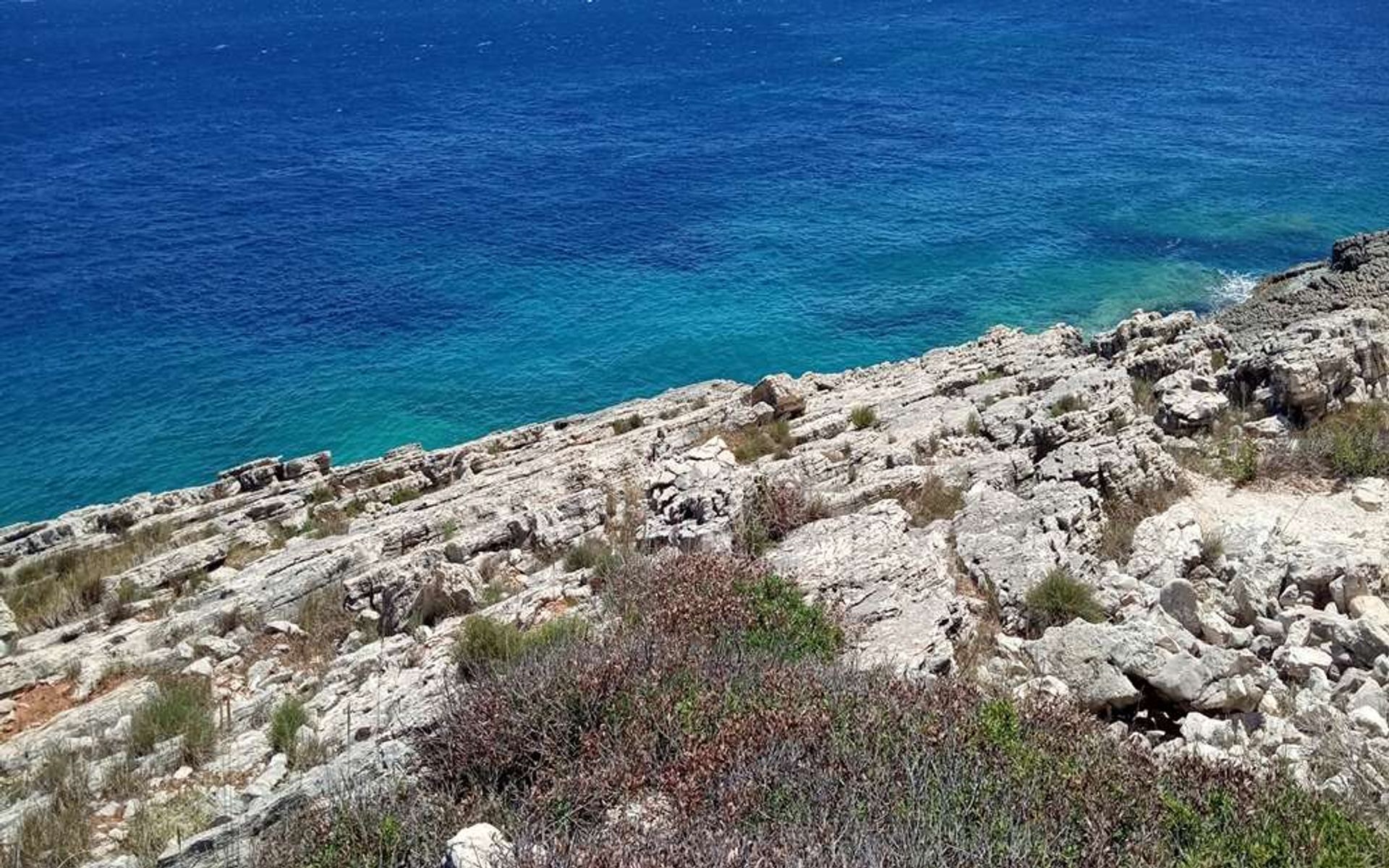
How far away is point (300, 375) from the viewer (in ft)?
124

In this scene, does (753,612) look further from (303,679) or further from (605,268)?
(605,268)

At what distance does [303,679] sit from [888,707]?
812 cm

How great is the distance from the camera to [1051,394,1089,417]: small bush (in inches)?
679

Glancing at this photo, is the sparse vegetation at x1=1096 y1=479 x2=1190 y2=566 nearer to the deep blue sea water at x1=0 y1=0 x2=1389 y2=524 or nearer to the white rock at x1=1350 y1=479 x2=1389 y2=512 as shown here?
the white rock at x1=1350 y1=479 x2=1389 y2=512

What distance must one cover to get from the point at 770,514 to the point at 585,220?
4233cm

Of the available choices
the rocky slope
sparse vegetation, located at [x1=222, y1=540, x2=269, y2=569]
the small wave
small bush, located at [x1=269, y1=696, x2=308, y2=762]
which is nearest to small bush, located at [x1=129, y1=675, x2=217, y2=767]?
the rocky slope

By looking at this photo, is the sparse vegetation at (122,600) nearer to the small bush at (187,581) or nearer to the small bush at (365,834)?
the small bush at (187,581)

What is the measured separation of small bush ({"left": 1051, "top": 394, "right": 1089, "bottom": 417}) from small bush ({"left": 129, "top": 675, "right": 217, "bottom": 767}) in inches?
556

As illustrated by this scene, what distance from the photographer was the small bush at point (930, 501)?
13.5m

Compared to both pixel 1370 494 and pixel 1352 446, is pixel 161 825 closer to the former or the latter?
pixel 1370 494

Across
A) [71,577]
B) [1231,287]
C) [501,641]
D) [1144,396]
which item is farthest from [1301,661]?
[1231,287]

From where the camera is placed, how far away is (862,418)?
19.5 metres

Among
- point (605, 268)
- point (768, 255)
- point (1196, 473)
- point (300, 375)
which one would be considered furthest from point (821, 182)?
point (1196, 473)

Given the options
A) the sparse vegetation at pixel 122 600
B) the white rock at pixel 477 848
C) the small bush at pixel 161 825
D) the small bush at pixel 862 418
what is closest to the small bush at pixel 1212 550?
the small bush at pixel 862 418
